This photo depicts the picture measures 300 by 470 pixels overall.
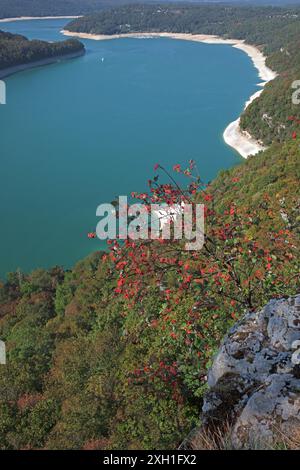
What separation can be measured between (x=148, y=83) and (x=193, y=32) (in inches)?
1728

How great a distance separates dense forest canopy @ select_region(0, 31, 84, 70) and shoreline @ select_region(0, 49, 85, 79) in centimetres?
26

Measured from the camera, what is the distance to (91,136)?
26781 mm

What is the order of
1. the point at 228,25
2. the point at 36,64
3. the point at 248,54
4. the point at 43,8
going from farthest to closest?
1. the point at 43,8
2. the point at 228,25
3. the point at 248,54
4. the point at 36,64

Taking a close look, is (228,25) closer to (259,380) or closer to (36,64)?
(36,64)

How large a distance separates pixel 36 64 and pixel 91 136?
28.4 metres

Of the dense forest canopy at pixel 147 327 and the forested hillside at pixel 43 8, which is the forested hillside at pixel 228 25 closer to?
the forested hillside at pixel 43 8

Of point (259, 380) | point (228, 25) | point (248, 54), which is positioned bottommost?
point (259, 380)

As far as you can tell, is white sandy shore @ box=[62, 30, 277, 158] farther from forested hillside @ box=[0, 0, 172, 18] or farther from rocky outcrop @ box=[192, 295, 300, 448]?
forested hillside @ box=[0, 0, 172, 18]

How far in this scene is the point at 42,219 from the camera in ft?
57.1

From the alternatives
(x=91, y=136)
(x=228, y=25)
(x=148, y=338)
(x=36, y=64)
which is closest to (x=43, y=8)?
(x=228, y=25)

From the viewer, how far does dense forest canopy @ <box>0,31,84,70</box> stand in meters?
47.1

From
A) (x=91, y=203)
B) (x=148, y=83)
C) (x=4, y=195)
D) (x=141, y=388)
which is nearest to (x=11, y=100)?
(x=148, y=83)

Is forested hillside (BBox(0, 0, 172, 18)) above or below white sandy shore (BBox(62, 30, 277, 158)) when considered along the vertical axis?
above

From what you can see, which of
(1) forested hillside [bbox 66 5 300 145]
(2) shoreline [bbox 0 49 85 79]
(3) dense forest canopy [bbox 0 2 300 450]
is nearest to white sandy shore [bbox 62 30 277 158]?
(1) forested hillside [bbox 66 5 300 145]
